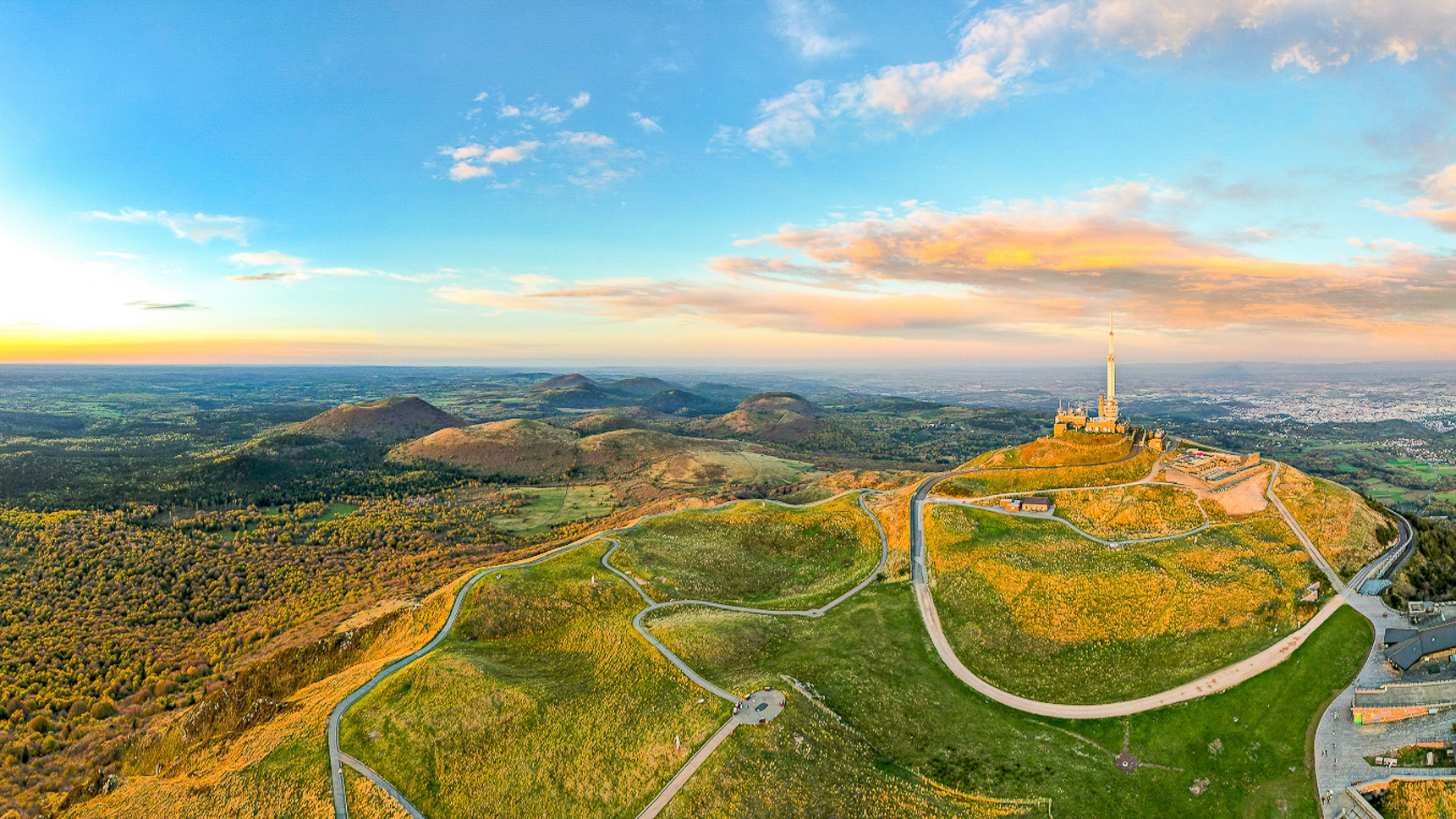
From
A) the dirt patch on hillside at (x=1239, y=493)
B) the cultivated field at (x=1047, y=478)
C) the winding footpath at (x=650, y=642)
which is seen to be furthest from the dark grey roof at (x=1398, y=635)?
the winding footpath at (x=650, y=642)

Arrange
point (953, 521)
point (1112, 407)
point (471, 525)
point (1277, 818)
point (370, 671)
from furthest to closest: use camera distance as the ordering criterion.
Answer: point (471, 525) < point (1112, 407) < point (953, 521) < point (370, 671) < point (1277, 818)

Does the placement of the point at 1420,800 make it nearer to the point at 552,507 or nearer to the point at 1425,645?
the point at 1425,645

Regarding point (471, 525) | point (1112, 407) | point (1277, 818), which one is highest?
point (1112, 407)

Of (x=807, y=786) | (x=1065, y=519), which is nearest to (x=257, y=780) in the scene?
(x=807, y=786)

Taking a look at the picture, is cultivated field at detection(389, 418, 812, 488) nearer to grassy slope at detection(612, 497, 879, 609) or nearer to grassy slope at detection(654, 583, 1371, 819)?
grassy slope at detection(612, 497, 879, 609)

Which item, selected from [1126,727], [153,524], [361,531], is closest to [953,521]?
[1126,727]

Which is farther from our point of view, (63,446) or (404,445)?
(404,445)

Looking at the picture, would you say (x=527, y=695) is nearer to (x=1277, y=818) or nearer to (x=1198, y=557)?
(x=1277, y=818)
